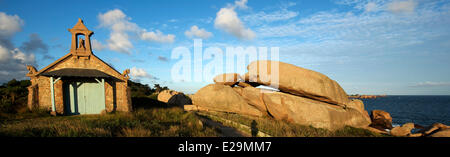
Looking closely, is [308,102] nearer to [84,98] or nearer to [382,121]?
[382,121]

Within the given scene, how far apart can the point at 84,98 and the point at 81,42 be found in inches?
184

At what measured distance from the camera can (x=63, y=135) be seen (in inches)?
273

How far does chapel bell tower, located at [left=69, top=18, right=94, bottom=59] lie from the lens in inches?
604

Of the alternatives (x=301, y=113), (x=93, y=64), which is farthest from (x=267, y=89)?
(x=93, y=64)

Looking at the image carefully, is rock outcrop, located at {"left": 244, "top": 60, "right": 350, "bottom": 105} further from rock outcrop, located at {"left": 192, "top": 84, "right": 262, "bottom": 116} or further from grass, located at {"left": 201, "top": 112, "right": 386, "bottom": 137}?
rock outcrop, located at {"left": 192, "top": 84, "right": 262, "bottom": 116}

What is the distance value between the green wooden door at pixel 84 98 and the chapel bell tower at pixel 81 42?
2.45 metres

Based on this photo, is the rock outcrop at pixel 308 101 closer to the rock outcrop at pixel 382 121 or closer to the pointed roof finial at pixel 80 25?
the rock outcrop at pixel 382 121

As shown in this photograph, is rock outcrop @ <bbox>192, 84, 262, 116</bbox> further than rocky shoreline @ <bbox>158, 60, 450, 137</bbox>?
Yes

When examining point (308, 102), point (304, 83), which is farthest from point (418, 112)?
point (304, 83)

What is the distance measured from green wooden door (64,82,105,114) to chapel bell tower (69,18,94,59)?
2.45 m

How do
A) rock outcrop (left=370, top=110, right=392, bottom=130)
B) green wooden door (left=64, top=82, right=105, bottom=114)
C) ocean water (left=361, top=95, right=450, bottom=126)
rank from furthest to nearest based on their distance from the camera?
ocean water (left=361, top=95, right=450, bottom=126)
rock outcrop (left=370, top=110, right=392, bottom=130)
green wooden door (left=64, top=82, right=105, bottom=114)

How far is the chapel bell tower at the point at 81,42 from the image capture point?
1534 centimetres

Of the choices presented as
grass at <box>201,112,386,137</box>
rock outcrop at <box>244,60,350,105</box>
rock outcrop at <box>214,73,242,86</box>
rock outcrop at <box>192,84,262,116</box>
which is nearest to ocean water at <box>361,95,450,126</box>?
rock outcrop at <box>244,60,350,105</box>
